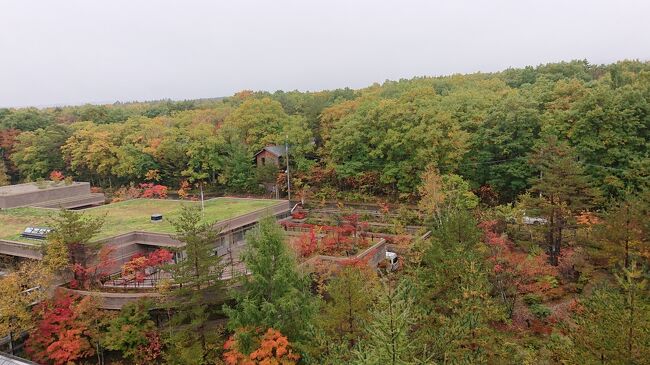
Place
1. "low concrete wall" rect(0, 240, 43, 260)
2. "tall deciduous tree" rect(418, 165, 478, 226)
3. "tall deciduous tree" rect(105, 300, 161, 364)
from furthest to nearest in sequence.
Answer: "tall deciduous tree" rect(418, 165, 478, 226), "low concrete wall" rect(0, 240, 43, 260), "tall deciduous tree" rect(105, 300, 161, 364)

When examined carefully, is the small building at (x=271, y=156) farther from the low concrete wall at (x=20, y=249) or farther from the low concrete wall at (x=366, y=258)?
the low concrete wall at (x=20, y=249)

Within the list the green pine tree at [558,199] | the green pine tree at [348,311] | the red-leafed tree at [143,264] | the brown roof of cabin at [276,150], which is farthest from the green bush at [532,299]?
the brown roof of cabin at [276,150]

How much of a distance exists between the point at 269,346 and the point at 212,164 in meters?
26.0

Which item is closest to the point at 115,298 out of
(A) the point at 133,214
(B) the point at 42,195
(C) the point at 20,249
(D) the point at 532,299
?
(C) the point at 20,249

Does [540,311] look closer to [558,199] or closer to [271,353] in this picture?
[558,199]

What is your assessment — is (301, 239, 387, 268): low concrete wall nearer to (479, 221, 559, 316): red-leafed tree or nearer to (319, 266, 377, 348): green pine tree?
(319, 266, 377, 348): green pine tree

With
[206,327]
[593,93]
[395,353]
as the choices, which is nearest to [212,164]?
[206,327]

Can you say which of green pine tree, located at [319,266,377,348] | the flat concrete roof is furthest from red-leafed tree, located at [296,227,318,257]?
the flat concrete roof

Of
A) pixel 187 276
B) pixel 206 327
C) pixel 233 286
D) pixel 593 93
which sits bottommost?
pixel 206 327

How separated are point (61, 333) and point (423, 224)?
18458 mm

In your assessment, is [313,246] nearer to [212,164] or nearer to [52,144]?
[212,164]

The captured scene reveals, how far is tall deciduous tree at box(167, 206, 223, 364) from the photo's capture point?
15336 millimetres

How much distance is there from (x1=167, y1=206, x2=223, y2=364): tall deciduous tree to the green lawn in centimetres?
660

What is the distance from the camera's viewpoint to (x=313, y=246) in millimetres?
21562
